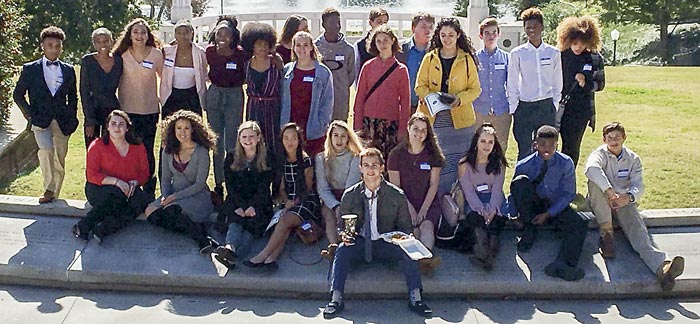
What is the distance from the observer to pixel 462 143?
714 centimetres

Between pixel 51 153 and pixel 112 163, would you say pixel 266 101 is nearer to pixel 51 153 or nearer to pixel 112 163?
pixel 112 163

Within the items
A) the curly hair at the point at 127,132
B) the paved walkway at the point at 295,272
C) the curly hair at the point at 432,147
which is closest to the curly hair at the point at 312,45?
the curly hair at the point at 432,147

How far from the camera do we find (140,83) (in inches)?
282

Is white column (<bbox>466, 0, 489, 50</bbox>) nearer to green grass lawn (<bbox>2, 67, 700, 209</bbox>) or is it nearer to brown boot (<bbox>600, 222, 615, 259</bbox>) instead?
green grass lawn (<bbox>2, 67, 700, 209</bbox>)

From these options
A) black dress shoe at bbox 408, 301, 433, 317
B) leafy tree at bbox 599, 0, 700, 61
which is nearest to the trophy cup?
black dress shoe at bbox 408, 301, 433, 317

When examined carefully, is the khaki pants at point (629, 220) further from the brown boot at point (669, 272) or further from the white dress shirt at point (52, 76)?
the white dress shirt at point (52, 76)

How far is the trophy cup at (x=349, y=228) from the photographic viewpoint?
584 cm

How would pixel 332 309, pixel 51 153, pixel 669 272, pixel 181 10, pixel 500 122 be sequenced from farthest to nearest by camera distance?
pixel 181 10
pixel 500 122
pixel 51 153
pixel 669 272
pixel 332 309

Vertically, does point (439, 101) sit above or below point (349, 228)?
above

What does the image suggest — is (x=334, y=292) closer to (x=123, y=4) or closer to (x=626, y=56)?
(x=123, y=4)

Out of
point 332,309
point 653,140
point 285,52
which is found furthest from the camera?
point 653,140

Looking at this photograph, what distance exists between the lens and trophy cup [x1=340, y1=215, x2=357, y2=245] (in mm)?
5836

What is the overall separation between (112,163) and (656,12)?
72.8 feet

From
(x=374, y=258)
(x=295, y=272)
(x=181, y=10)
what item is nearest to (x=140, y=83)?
(x=295, y=272)
